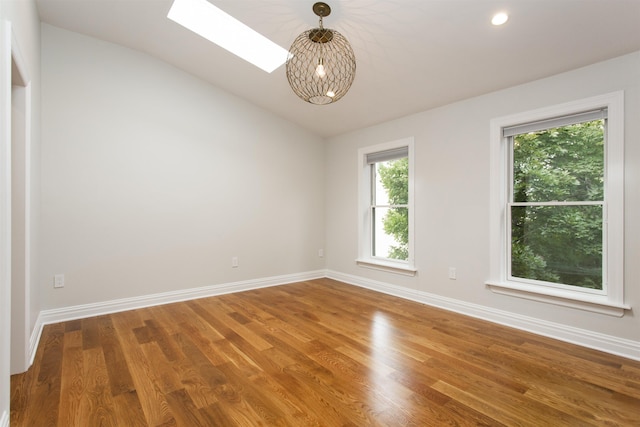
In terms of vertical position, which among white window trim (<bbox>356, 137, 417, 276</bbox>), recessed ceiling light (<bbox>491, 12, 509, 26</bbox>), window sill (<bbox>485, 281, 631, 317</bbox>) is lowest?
window sill (<bbox>485, 281, 631, 317</bbox>)

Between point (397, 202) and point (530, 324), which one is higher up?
point (397, 202)

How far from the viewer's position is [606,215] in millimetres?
2459

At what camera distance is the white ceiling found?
2.15 m

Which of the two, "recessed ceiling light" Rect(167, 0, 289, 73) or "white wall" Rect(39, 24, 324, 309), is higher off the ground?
"recessed ceiling light" Rect(167, 0, 289, 73)

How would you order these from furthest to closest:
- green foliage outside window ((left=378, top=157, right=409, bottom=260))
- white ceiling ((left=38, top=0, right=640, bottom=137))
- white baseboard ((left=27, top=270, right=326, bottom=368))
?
green foliage outside window ((left=378, top=157, right=409, bottom=260)) → white baseboard ((left=27, top=270, right=326, bottom=368)) → white ceiling ((left=38, top=0, right=640, bottom=137))

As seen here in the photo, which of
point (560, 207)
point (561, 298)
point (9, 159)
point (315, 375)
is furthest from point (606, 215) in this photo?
point (9, 159)

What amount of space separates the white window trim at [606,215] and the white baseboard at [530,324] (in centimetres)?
20

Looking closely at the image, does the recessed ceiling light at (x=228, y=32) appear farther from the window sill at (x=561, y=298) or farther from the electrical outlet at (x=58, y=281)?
the window sill at (x=561, y=298)

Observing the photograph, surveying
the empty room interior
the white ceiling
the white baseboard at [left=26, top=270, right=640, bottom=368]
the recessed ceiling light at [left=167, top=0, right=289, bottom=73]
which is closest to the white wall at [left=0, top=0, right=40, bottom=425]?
the empty room interior

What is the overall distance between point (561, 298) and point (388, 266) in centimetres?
183

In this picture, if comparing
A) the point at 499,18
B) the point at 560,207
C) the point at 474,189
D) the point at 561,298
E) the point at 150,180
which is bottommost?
the point at 561,298

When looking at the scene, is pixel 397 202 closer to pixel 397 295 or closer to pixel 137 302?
pixel 397 295

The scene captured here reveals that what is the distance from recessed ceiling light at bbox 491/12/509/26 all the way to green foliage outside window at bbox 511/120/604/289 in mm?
1162

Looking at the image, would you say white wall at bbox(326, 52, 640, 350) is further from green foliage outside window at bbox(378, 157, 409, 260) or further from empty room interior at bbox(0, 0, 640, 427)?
green foliage outside window at bbox(378, 157, 409, 260)
